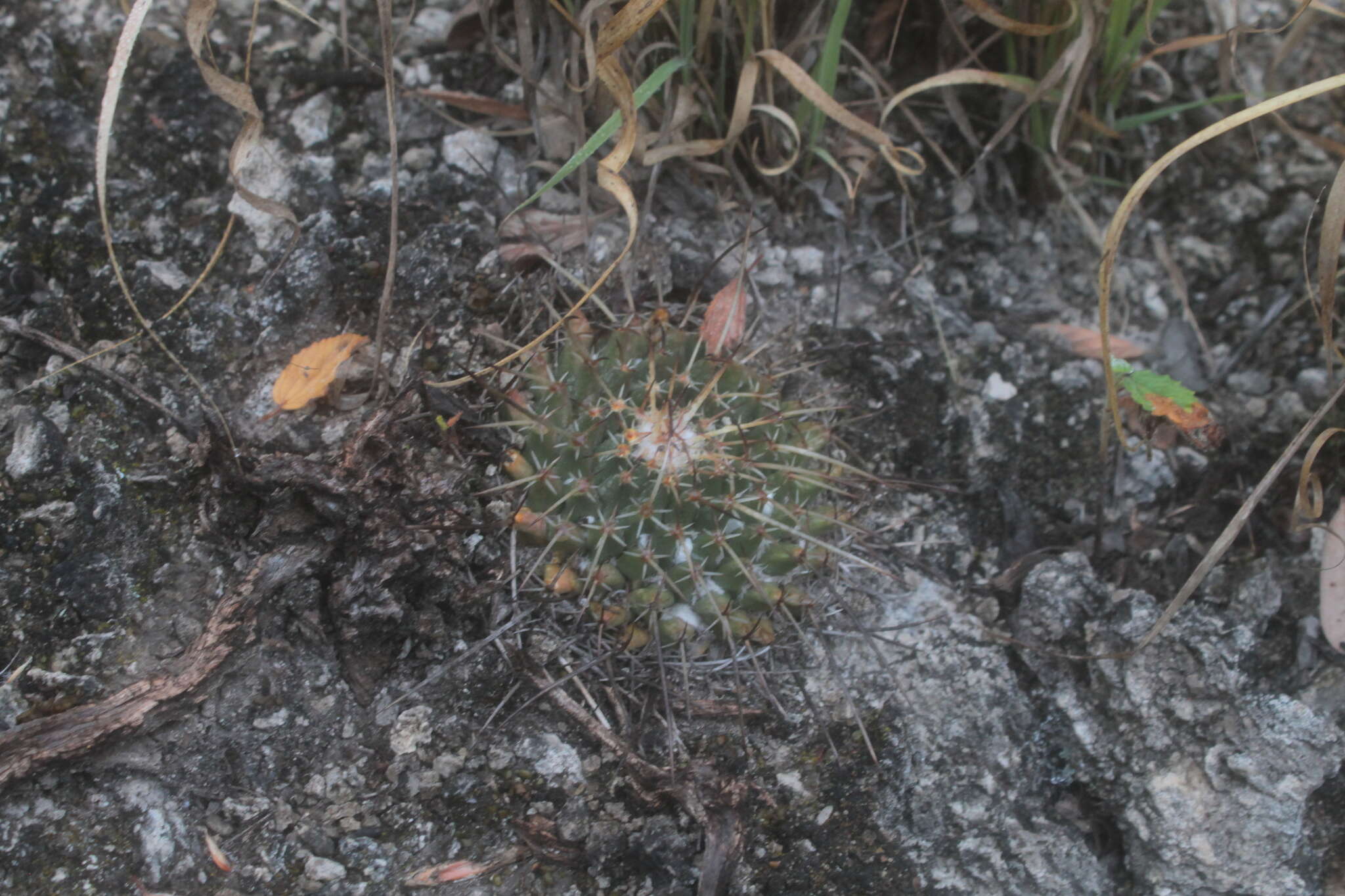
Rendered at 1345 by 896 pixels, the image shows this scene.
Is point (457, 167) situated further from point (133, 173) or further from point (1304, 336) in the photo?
point (1304, 336)

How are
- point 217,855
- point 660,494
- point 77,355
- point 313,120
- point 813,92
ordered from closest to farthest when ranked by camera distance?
point 217,855, point 660,494, point 77,355, point 813,92, point 313,120

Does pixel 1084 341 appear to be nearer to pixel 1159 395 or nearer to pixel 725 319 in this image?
pixel 1159 395

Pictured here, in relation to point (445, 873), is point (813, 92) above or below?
above

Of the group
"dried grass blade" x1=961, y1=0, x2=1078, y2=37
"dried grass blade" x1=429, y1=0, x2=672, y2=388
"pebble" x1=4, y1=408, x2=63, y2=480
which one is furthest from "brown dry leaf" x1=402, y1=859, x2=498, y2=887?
"dried grass blade" x1=961, y1=0, x2=1078, y2=37

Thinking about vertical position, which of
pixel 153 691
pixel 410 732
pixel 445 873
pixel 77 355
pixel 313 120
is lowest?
pixel 445 873

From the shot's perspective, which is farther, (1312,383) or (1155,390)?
(1312,383)

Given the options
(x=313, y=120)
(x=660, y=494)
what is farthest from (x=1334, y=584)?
(x=313, y=120)

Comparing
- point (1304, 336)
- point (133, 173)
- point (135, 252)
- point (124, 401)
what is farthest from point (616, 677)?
point (1304, 336)

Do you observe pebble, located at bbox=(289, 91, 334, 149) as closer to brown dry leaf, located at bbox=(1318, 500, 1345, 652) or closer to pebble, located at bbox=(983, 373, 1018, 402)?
pebble, located at bbox=(983, 373, 1018, 402)
